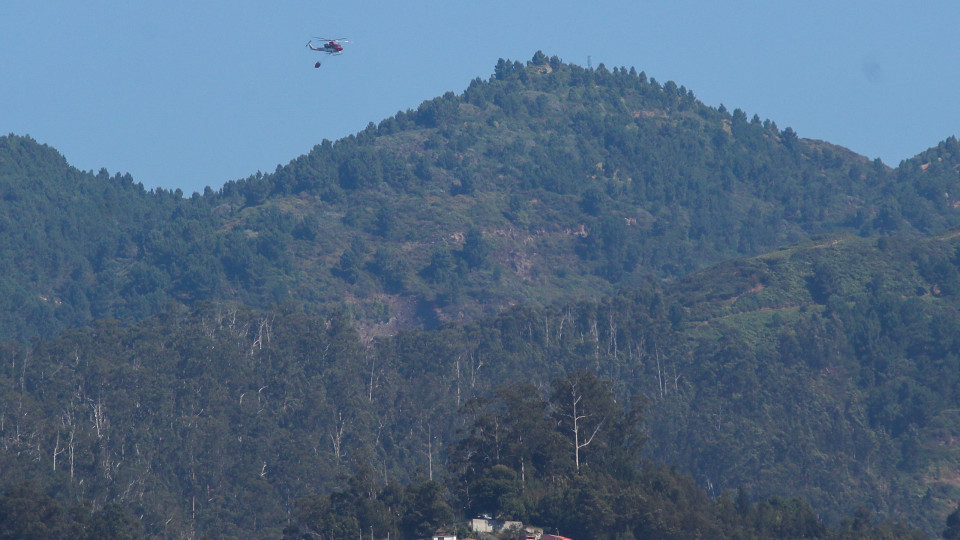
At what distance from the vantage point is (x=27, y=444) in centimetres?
7750

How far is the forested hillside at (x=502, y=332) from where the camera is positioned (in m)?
68.5

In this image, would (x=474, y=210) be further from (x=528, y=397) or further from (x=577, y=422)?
(x=577, y=422)

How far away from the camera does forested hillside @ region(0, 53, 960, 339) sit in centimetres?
13362

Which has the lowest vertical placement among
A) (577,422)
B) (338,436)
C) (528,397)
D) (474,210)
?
(338,436)

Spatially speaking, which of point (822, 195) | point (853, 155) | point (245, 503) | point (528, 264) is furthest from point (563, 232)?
point (245, 503)

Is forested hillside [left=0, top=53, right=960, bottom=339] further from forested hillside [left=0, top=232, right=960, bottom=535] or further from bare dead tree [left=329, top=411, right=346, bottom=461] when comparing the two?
bare dead tree [left=329, top=411, right=346, bottom=461]

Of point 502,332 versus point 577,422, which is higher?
point 502,332

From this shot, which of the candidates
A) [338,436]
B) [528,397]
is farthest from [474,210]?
[528,397]

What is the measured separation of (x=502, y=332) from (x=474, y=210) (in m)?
40.6

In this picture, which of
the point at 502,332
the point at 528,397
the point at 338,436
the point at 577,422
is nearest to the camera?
the point at 577,422

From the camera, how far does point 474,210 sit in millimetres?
146875

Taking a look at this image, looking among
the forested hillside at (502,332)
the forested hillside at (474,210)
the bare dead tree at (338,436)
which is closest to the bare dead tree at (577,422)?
the forested hillside at (502,332)

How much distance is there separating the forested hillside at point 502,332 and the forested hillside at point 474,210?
361mm

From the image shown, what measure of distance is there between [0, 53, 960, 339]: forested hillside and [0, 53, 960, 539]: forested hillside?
1.19 ft
